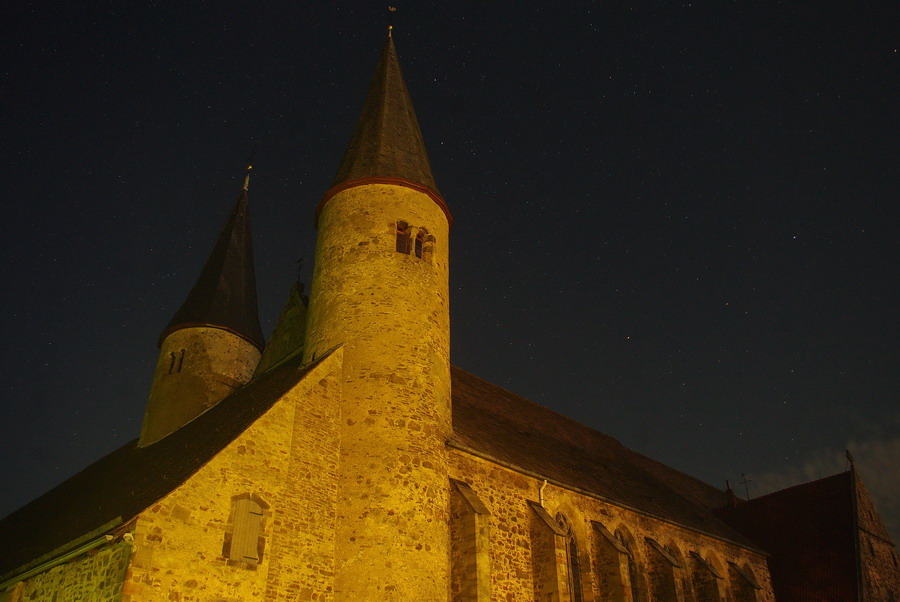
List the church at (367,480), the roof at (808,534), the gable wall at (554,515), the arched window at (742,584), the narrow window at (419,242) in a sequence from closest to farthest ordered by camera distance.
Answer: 1. the church at (367,480)
2. the gable wall at (554,515)
3. the narrow window at (419,242)
4. the arched window at (742,584)
5. the roof at (808,534)

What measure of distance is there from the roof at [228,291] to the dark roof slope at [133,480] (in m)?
4.95

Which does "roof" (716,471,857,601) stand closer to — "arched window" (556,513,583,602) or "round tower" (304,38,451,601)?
"arched window" (556,513,583,602)

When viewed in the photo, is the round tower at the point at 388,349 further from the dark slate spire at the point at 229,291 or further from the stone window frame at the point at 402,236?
the dark slate spire at the point at 229,291

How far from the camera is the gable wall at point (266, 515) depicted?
1180 cm

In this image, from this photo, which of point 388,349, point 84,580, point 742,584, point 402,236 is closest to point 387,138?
point 402,236

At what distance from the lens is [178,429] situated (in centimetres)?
2222

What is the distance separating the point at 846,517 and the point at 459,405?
18.7 m

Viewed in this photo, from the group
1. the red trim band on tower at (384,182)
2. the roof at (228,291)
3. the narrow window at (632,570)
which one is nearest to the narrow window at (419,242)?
the red trim band on tower at (384,182)

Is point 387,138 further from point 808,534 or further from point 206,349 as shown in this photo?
point 808,534

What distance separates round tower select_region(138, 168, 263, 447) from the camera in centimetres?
2359

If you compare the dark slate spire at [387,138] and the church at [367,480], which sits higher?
the dark slate spire at [387,138]

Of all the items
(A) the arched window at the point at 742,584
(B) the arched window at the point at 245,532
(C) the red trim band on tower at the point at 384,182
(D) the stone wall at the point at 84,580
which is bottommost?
(D) the stone wall at the point at 84,580

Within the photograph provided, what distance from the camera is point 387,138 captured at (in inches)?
836

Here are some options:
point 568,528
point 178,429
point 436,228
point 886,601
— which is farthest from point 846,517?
point 178,429
